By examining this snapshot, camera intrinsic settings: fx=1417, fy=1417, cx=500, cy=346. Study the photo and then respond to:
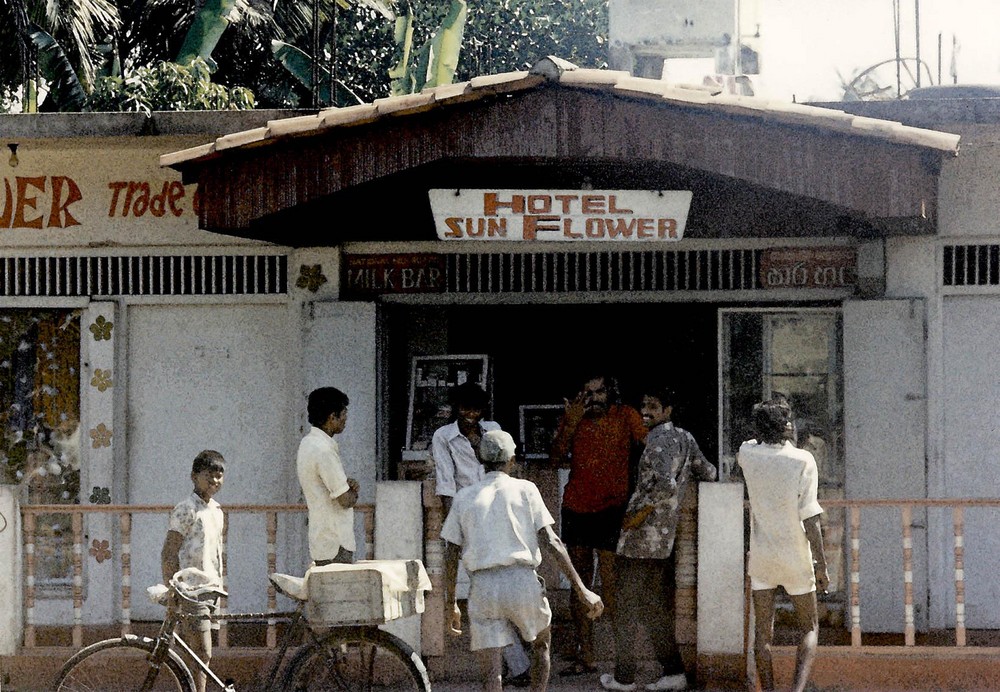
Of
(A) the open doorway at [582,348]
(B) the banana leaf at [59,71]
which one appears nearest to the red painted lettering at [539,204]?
(A) the open doorway at [582,348]

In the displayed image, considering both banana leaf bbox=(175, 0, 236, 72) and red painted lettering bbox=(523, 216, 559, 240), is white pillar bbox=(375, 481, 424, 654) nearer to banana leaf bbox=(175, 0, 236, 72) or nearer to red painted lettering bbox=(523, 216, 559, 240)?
red painted lettering bbox=(523, 216, 559, 240)

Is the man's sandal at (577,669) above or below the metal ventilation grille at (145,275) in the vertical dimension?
below

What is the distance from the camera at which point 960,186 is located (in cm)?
906

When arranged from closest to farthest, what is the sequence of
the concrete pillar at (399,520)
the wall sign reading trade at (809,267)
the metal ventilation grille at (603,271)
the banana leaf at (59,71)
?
the concrete pillar at (399,520)
the wall sign reading trade at (809,267)
the metal ventilation grille at (603,271)
the banana leaf at (59,71)

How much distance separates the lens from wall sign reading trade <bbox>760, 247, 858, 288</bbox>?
9234 mm

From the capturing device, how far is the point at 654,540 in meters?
7.45

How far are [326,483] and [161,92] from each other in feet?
42.7

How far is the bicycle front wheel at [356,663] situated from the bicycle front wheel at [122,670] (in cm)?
53

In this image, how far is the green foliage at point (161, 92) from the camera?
1884cm

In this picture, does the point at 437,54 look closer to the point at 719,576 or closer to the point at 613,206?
the point at 613,206

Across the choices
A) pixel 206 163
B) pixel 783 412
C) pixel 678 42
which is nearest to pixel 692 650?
pixel 783 412

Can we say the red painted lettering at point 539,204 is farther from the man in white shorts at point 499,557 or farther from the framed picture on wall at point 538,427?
the framed picture on wall at point 538,427

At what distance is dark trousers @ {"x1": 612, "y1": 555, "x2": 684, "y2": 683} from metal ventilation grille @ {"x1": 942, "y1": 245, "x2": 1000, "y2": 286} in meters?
2.96

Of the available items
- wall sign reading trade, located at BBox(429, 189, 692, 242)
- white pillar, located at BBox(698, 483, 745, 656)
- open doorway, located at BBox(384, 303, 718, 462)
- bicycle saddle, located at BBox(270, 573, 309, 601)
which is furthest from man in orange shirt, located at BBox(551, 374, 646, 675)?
open doorway, located at BBox(384, 303, 718, 462)
